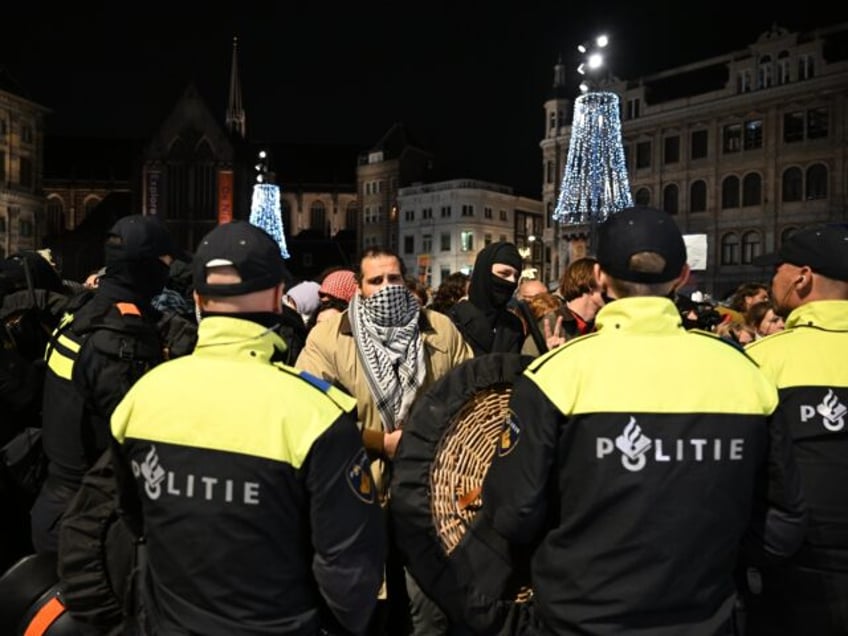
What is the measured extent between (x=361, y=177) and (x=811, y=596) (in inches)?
3356

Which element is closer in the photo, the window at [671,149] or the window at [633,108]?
the window at [671,149]

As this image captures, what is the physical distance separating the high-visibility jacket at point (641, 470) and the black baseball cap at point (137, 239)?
2313mm

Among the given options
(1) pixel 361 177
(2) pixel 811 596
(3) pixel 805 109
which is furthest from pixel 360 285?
(1) pixel 361 177

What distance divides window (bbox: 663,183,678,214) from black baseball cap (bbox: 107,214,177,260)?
5002 cm

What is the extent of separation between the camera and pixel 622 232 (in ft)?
9.37

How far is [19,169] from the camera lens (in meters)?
68.2

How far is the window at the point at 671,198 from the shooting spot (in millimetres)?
51500

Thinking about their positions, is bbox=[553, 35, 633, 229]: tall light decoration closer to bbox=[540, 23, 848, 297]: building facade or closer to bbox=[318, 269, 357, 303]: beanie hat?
bbox=[318, 269, 357, 303]: beanie hat

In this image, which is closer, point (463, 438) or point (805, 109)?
point (463, 438)

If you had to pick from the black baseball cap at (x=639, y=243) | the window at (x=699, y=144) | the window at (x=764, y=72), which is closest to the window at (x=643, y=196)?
the window at (x=699, y=144)

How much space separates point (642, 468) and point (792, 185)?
47859 mm

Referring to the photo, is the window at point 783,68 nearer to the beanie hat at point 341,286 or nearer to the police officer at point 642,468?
the beanie hat at point 341,286

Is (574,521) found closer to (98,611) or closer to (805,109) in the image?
(98,611)

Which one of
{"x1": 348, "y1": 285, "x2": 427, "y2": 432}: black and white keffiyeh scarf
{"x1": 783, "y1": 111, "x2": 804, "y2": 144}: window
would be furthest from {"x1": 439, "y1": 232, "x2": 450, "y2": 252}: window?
{"x1": 348, "y1": 285, "x2": 427, "y2": 432}: black and white keffiyeh scarf
